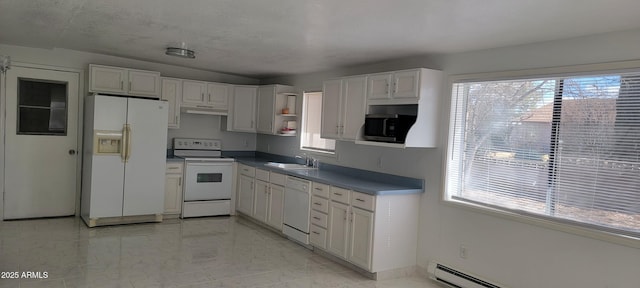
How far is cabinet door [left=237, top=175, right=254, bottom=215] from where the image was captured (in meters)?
6.24

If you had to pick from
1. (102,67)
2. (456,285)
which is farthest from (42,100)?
(456,285)

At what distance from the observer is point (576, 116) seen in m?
3.28

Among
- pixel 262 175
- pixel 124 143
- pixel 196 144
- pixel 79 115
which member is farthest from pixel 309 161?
pixel 79 115

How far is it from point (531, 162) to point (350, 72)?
2499 mm

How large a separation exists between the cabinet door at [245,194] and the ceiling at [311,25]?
6.44 ft

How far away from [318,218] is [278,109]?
2.19 meters

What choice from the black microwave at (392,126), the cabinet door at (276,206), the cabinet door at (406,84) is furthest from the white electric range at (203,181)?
the cabinet door at (406,84)

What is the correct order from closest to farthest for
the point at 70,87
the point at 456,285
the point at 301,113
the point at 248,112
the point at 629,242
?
1. the point at 629,242
2. the point at 456,285
3. the point at 70,87
4. the point at 301,113
5. the point at 248,112

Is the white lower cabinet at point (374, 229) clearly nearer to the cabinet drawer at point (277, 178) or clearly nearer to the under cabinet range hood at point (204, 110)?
the cabinet drawer at point (277, 178)

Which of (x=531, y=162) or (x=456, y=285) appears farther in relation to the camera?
(x=456, y=285)

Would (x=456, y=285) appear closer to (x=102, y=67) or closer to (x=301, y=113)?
(x=301, y=113)

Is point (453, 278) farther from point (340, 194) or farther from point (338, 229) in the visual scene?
point (340, 194)

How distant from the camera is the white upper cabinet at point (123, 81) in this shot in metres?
5.65

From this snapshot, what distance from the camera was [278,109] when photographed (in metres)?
6.47
